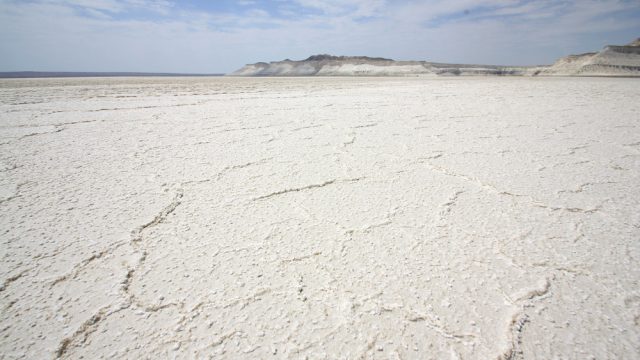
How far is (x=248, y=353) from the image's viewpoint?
1.63ft

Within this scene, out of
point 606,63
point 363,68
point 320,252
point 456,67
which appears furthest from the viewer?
point 363,68

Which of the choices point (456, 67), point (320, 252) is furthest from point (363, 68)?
point (320, 252)

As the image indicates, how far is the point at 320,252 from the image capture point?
757mm

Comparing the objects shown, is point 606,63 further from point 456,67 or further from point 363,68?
point 363,68

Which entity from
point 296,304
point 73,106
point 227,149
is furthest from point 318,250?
point 73,106

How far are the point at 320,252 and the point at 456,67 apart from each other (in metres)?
37.1

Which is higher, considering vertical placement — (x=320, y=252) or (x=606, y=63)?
(x=606, y=63)

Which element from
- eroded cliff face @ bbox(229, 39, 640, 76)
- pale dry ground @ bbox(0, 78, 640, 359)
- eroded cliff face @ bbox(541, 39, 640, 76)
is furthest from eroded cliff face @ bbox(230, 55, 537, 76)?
pale dry ground @ bbox(0, 78, 640, 359)

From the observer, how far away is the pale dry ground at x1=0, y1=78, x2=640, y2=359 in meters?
Answer: 0.52

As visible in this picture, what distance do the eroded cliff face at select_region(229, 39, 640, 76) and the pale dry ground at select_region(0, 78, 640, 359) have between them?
70.4 ft

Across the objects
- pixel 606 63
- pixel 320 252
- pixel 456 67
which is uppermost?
pixel 456 67

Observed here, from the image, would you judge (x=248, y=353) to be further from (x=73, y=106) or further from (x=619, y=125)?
(x=73, y=106)

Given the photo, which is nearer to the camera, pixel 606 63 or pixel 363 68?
pixel 606 63

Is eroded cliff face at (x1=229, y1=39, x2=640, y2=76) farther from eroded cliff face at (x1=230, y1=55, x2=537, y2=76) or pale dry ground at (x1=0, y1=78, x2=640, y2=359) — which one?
pale dry ground at (x1=0, y1=78, x2=640, y2=359)
